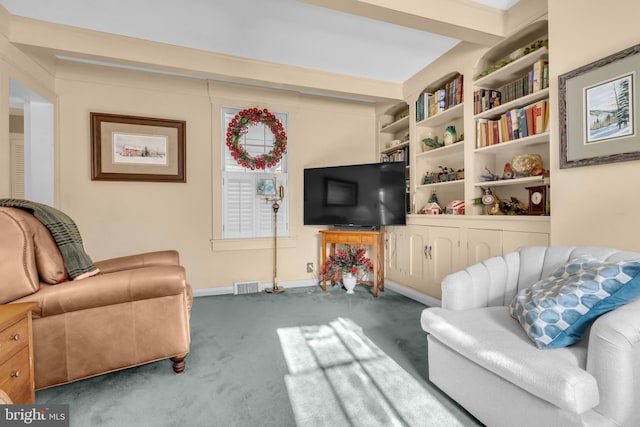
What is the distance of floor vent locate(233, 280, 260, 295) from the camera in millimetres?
3785

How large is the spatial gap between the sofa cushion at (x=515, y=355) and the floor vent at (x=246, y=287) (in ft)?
8.37

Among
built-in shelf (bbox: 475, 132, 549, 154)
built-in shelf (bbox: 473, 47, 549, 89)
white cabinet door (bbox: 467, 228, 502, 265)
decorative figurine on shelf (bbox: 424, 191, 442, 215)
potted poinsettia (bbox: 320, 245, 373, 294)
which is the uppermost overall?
built-in shelf (bbox: 473, 47, 549, 89)

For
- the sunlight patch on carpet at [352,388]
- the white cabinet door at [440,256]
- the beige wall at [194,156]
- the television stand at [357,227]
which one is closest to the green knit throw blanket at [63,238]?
the beige wall at [194,156]

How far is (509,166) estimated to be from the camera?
2.63m

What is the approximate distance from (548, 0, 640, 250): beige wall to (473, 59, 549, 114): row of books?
0.72ft

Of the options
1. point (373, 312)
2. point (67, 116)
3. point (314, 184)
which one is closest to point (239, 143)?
point (314, 184)

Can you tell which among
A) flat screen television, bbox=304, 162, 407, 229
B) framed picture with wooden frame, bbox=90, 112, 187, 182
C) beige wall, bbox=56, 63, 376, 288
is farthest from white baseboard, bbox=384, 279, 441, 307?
framed picture with wooden frame, bbox=90, 112, 187, 182

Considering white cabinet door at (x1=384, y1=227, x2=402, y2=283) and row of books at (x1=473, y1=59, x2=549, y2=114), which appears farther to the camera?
white cabinet door at (x1=384, y1=227, x2=402, y2=283)

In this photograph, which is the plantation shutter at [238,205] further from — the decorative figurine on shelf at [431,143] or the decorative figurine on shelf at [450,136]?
the decorative figurine on shelf at [450,136]

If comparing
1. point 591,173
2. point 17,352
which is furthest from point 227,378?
point 591,173

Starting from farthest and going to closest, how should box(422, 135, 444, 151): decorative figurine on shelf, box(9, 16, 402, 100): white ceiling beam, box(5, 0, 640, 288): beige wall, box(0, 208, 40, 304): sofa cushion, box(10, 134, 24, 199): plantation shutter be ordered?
1. box(10, 134, 24, 199): plantation shutter
2. box(422, 135, 444, 151): decorative figurine on shelf
3. box(9, 16, 402, 100): white ceiling beam
4. box(5, 0, 640, 288): beige wall
5. box(0, 208, 40, 304): sofa cushion

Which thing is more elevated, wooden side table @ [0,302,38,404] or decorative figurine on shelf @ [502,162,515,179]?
decorative figurine on shelf @ [502,162,515,179]

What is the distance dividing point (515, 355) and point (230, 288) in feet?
10.5

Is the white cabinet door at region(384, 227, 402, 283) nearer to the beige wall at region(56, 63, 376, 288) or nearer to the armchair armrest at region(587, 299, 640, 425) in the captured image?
the beige wall at region(56, 63, 376, 288)
